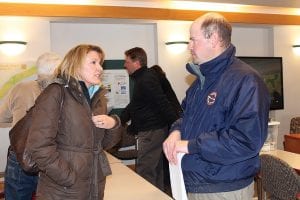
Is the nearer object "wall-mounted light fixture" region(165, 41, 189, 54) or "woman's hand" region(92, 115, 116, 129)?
"woman's hand" region(92, 115, 116, 129)

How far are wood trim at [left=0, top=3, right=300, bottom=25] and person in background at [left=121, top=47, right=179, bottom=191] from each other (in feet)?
4.72

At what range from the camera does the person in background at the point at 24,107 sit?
240cm

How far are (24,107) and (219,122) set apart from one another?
1.47 m

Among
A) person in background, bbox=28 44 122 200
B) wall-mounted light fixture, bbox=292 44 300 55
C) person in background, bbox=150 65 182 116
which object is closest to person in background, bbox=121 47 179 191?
person in background, bbox=150 65 182 116

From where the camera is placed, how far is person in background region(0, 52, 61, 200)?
2400mm

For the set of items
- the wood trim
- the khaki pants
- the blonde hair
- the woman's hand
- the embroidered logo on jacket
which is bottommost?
the khaki pants

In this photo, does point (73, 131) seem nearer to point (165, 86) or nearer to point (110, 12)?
point (165, 86)

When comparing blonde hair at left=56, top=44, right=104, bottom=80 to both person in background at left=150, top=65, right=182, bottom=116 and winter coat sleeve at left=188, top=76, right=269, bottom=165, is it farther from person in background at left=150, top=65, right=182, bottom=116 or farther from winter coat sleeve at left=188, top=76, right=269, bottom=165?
person in background at left=150, top=65, right=182, bottom=116

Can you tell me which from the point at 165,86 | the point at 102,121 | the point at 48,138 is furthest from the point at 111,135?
the point at 165,86

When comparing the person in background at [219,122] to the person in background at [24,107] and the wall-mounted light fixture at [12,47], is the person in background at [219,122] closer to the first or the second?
the person in background at [24,107]

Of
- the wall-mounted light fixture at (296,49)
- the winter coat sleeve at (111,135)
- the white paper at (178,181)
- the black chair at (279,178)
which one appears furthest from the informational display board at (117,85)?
the white paper at (178,181)

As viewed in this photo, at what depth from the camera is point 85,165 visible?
5.52 feet

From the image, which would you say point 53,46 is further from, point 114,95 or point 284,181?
point 284,181

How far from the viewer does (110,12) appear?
492cm
